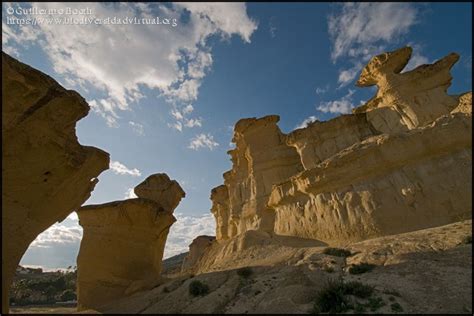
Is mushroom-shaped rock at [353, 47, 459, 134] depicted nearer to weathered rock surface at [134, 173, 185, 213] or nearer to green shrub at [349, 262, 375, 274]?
green shrub at [349, 262, 375, 274]

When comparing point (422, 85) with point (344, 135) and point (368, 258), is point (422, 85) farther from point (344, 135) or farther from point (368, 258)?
point (368, 258)

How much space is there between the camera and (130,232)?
50.7ft

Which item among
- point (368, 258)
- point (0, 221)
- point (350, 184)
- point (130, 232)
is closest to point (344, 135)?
point (350, 184)

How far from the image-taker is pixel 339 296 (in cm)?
750

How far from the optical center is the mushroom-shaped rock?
66.1 feet

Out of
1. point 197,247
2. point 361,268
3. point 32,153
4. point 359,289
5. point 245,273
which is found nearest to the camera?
point 359,289

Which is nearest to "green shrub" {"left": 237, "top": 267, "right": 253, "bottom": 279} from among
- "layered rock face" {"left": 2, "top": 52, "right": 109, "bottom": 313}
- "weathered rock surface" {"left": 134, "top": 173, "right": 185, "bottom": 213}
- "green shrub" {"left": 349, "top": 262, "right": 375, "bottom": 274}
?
"green shrub" {"left": 349, "top": 262, "right": 375, "bottom": 274}

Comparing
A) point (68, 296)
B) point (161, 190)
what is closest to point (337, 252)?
point (161, 190)

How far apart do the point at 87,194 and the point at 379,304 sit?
10982 mm

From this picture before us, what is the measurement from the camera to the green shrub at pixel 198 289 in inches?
402

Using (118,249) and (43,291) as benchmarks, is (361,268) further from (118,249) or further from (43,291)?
(43,291)

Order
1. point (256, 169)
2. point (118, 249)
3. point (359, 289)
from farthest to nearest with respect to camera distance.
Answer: point (256, 169)
point (118, 249)
point (359, 289)

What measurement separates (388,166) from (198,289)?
33.1ft

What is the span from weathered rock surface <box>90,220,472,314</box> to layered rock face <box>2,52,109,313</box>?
418cm
